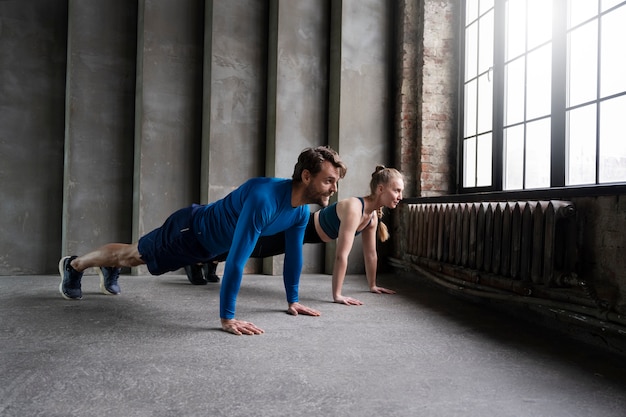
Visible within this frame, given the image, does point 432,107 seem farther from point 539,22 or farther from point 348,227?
point 348,227

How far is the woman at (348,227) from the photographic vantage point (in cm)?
348

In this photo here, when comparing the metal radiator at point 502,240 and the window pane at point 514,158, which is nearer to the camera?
the metal radiator at point 502,240

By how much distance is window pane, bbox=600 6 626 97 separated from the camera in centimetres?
288

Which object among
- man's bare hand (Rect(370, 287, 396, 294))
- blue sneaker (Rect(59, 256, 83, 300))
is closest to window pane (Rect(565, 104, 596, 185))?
man's bare hand (Rect(370, 287, 396, 294))

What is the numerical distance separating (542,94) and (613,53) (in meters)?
0.70

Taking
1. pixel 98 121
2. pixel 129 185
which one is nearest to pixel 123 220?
pixel 129 185

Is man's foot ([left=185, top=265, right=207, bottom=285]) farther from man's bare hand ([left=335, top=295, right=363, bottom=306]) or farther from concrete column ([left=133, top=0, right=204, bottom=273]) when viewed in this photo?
man's bare hand ([left=335, top=295, right=363, bottom=306])

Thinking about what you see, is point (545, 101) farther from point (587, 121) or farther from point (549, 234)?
point (549, 234)

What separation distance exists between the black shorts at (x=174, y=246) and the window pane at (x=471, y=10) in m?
3.48

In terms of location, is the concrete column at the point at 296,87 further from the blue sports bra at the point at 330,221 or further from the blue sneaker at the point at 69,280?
the blue sneaker at the point at 69,280

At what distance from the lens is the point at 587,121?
3125mm

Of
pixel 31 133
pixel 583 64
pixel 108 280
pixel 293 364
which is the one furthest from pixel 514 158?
pixel 31 133

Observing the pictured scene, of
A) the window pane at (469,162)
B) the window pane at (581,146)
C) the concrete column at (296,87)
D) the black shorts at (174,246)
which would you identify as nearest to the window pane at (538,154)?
the window pane at (581,146)

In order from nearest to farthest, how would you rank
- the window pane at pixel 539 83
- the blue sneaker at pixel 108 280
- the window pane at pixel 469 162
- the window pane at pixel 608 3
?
the window pane at pixel 608 3
the window pane at pixel 539 83
the blue sneaker at pixel 108 280
the window pane at pixel 469 162
